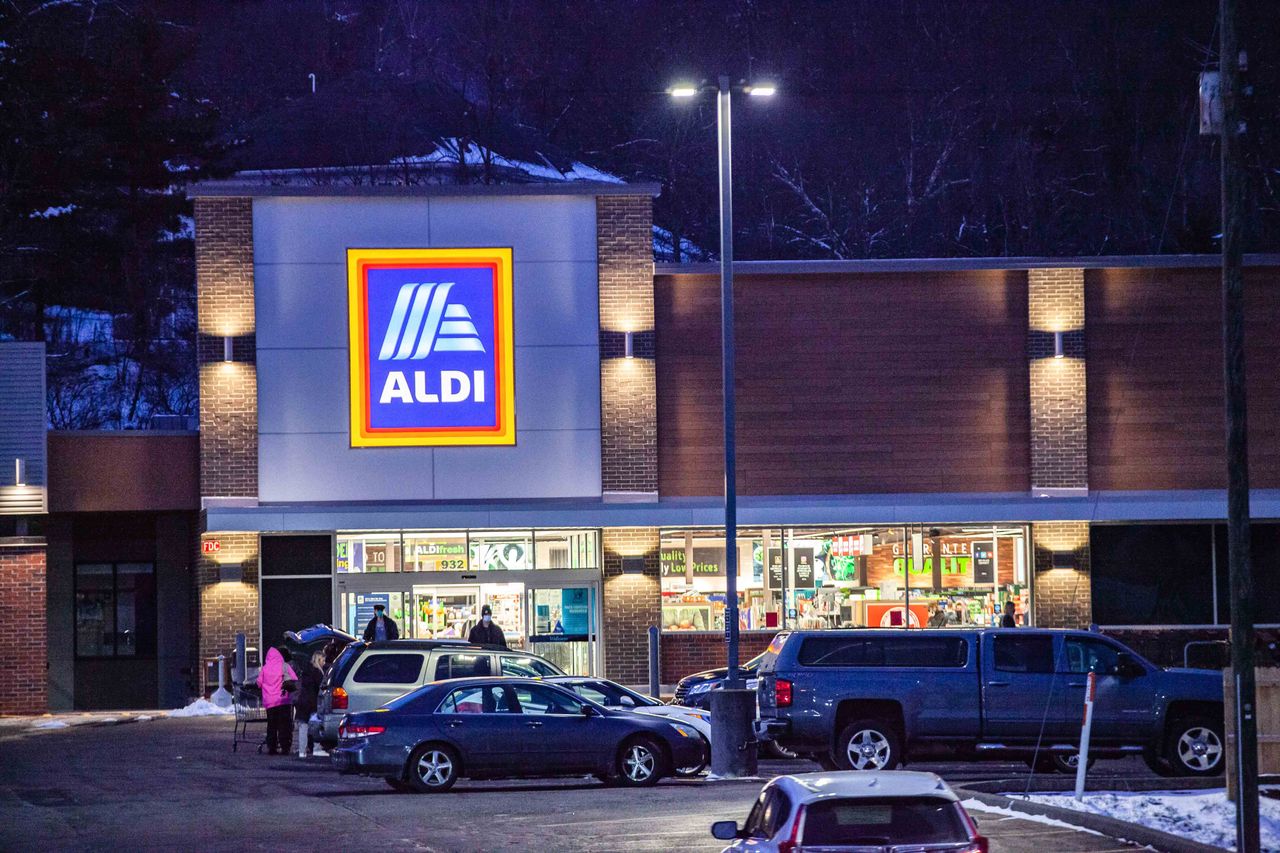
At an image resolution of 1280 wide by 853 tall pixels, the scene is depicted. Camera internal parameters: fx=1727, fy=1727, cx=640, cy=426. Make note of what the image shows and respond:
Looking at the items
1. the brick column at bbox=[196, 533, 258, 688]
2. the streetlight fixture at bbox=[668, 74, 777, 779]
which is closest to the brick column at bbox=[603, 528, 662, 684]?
the brick column at bbox=[196, 533, 258, 688]

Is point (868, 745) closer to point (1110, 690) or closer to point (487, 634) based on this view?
point (1110, 690)

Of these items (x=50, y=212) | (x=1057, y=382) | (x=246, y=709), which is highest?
(x=50, y=212)

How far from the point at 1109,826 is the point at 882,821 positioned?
20.4 ft

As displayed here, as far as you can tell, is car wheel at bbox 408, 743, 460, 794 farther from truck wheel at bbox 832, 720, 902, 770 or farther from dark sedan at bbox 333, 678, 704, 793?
truck wheel at bbox 832, 720, 902, 770

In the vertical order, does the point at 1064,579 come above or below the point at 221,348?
below

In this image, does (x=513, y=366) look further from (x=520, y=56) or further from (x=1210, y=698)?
(x=520, y=56)

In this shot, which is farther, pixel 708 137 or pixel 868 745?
pixel 708 137

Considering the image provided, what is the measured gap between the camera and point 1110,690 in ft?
69.8

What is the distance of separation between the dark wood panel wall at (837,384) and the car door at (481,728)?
1377 cm

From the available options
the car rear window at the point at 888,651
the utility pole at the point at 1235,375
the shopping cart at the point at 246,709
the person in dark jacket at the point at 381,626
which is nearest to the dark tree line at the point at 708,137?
the person in dark jacket at the point at 381,626

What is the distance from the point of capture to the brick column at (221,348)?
33312 mm

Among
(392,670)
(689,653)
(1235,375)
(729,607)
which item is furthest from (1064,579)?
(1235,375)

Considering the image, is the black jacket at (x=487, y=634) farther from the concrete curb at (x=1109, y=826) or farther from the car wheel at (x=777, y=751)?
the concrete curb at (x=1109, y=826)

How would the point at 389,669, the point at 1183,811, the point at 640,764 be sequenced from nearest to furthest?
the point at 1183,811 → the point at 640,764 → the point at 389,669
